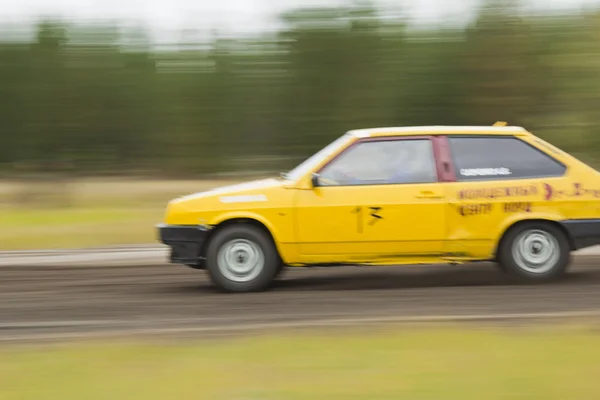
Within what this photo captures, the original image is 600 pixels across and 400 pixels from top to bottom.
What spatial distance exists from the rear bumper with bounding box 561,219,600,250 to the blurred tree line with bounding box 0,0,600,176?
1805 centimetres

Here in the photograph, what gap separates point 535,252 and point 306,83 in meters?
19.5

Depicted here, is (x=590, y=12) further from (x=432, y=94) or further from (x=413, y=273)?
(x=413, y=273)

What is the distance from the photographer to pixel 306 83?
2780 centimetres

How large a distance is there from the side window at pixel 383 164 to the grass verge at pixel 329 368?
2.30 metres

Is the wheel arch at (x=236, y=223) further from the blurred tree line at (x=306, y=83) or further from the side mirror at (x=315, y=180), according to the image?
the blurred tree line at (x=306, y=83)

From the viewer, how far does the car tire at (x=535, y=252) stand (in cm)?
876

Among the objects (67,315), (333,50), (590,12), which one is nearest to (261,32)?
(333,50)

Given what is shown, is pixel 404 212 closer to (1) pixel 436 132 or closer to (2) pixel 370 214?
(2) pixel 370 214

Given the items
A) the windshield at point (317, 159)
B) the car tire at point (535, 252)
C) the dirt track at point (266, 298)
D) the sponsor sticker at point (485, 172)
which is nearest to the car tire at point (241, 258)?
the dirt track at point (266, 298)

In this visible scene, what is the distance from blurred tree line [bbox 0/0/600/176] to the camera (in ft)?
87.2

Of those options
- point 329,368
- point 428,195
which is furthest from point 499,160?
point 329,368

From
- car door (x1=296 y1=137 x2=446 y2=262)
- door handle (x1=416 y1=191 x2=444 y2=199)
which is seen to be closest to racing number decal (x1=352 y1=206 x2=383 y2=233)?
car door (x1=296 y1=137 x2=446 y2=262)

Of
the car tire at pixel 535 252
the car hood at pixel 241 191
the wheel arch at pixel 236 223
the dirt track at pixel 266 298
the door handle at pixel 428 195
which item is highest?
the car hood at pixel 241 191

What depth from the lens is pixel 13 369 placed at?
598 cm
